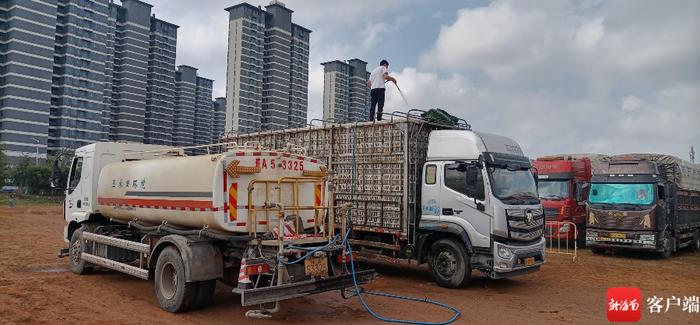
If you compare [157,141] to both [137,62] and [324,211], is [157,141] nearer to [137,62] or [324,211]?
[137,62]

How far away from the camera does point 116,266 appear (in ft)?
30.2

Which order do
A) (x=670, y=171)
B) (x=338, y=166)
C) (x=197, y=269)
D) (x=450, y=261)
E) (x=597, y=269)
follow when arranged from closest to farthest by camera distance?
(x=197, y=269)
(x=450, y=261)
(x=338, y=166)
(x=597, y=269)
(x=670, y=171)

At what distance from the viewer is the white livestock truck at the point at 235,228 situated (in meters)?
A: 6.91

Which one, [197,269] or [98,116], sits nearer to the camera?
[197,269]

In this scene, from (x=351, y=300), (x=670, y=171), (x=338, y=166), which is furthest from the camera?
(x=670, y=171)

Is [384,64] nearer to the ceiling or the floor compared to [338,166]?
nearer to the ceiling

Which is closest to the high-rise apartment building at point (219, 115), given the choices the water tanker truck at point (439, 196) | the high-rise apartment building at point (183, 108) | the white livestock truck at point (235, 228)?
the high-rise apartment building at point (183, 108)

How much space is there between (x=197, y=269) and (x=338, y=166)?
5410 millimetres

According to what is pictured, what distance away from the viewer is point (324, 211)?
819 cm

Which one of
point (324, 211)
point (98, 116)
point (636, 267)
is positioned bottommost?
point (636, 267)

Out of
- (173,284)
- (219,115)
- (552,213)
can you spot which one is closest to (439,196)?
(173,284)

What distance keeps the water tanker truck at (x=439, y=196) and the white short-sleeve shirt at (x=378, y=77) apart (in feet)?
6.47

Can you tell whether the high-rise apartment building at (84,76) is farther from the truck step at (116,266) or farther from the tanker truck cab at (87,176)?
the truck step at (116,266)

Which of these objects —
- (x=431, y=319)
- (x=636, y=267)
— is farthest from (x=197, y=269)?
(x=636, y=267)
